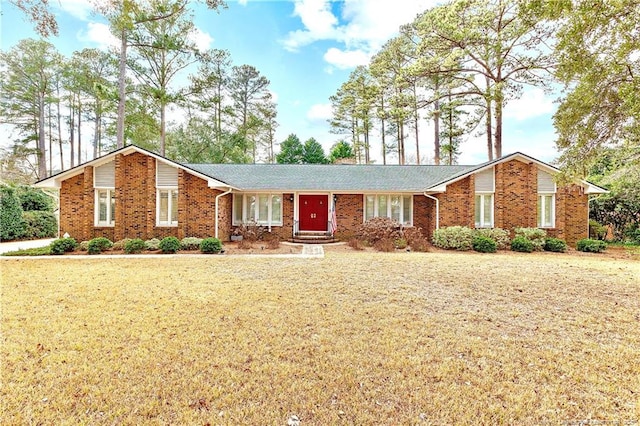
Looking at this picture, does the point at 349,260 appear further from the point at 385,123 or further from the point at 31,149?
the point at 31,149

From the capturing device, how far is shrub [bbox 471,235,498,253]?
40.3ft


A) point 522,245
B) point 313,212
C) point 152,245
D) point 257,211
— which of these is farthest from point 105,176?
point 522,245

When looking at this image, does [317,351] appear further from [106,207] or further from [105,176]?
[105,176]

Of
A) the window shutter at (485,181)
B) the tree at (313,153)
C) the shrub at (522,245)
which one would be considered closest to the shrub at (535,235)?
the shrub at (522,245)

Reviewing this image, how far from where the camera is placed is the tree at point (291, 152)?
103 feet

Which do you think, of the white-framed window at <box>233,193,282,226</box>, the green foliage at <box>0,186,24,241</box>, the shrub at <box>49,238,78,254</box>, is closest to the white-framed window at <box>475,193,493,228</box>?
the white-framed window at <box>233,193,282,226</box>

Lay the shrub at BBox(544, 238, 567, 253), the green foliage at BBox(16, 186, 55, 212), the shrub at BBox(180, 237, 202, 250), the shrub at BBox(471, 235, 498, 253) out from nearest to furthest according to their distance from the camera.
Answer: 1. the shrub at BBox(180, 237, 202, 250)
2. the shrub at BBox(471, 235, 498, 253)
3. the shrub at BBox(544, 238, 567, 253)
4. the green foliage at BBox(16, 186, 55, 212)

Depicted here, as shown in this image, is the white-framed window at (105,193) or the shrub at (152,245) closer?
the shrub at (152,245)

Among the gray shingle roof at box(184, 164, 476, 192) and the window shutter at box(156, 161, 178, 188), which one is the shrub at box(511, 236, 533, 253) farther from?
the window shutter at box(156, 161, 178, 188)

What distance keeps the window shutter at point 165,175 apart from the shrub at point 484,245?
13.6 metres

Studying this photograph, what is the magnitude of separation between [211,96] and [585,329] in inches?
1075

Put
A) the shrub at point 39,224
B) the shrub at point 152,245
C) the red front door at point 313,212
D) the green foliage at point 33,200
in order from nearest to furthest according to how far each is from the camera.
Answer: the shrub at point 152,245, the red front door at point 313,212, the shrub at point 39,224, the green foliage at point 33,200

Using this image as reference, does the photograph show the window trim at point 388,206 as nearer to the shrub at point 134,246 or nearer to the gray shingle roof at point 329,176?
Answer: the gray shingle roof at point 329,176

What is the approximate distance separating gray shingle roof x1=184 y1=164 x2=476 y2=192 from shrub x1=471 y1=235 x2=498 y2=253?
346cm
